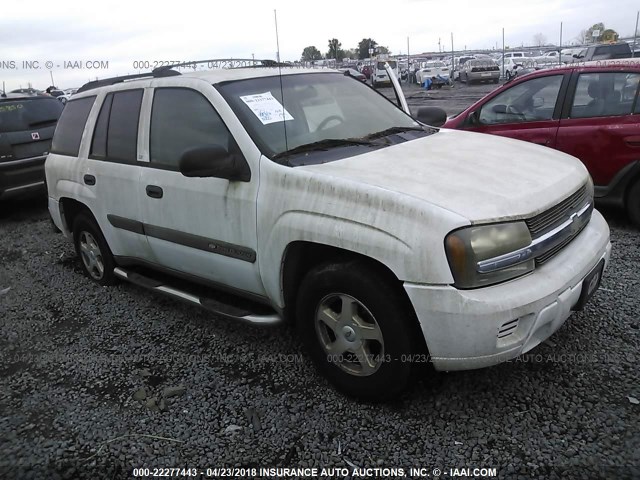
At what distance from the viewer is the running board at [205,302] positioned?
124 inches

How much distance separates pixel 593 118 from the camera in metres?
5.22

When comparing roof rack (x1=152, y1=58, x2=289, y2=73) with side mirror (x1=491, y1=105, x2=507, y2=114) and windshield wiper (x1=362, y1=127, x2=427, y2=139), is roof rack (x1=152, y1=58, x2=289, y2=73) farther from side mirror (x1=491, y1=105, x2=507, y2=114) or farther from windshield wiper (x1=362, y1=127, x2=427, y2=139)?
side mirror (x1=491, y1=105, x2=507, y2=114)

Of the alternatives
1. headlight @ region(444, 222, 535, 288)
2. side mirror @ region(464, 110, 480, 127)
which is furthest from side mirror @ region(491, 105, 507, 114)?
headlight @ region(444, 222, 535, 288)

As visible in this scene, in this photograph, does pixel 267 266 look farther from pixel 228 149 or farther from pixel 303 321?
pixel 228 149

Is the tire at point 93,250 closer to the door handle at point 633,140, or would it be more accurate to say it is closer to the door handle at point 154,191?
the door handle at point 154,191

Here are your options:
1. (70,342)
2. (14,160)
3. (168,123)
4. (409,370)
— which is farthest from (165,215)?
(14,160)

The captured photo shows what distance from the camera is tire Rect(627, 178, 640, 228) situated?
16.5ft

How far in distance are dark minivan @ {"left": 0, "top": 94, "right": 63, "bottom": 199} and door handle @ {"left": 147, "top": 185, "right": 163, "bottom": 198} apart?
4.90 meters

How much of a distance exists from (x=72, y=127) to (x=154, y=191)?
164 centimetres

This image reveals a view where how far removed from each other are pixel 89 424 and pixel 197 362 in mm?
750

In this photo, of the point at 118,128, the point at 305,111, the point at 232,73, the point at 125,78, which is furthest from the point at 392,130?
the point at 125,78

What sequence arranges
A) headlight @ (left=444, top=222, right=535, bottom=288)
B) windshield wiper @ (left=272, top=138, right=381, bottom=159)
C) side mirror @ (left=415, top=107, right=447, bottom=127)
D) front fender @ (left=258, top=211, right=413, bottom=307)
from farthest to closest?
1. side mirror @ (left=415, top=107, right=447, bottom=127)
2. windshield wiper @ (left=272, top=138, right=381, bottom=159)
3. front fender @ (left=258, top=211, right=413, bottom=307)
4. headlight @ (left=444, top=222, right=535, bottom=288)

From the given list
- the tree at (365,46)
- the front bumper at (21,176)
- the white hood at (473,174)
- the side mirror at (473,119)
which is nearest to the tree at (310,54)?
the side mirror at (473,119)

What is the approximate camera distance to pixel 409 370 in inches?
101
